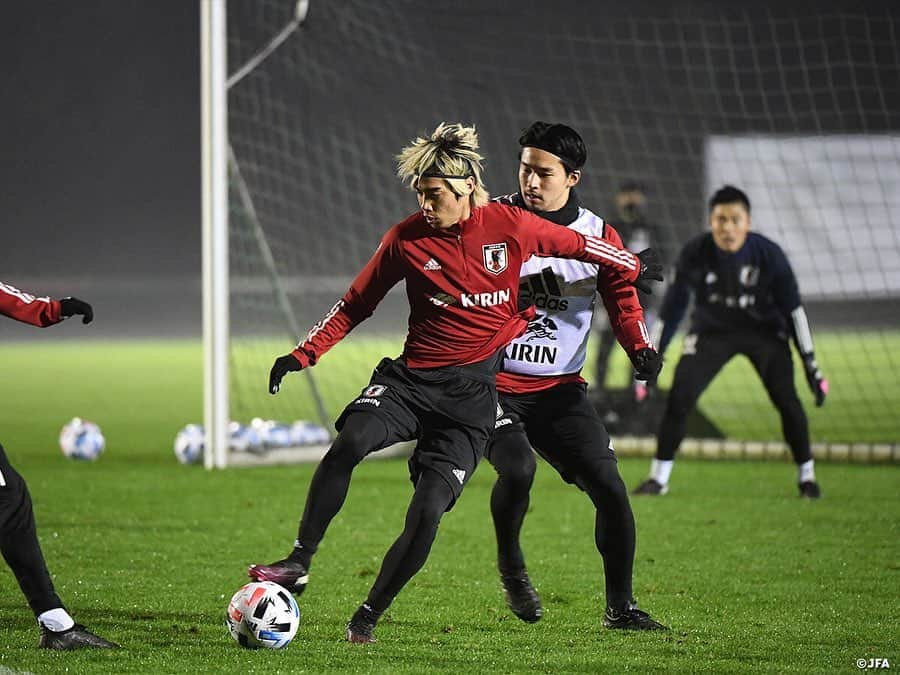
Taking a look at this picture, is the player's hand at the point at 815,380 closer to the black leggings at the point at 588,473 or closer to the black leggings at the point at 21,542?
the black leggings at the point at 588,473

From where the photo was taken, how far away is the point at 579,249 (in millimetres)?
4738

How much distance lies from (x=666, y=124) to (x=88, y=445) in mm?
18441

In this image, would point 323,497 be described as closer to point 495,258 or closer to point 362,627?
point 362,627

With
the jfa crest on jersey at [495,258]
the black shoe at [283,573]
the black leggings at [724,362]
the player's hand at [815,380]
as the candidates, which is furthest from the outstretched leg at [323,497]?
the player's hand at [815,380]

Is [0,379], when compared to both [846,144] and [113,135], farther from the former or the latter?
[113,135]

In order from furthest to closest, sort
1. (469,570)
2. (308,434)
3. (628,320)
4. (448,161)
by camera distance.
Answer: (308,434), (469,570), (628,320), (448,161)

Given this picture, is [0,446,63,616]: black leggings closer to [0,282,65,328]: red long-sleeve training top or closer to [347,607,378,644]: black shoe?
[0,282,65,328]: red long-sleeve training top

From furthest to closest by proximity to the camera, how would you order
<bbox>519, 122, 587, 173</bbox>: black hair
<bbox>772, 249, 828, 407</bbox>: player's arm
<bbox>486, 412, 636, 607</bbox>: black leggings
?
<bbox>772, 249, 828, 407</bbox>: player's arm < <bbox>519, 122, 587, 173</bbox>: black hair < <bbox>486, 412, 636, 607</bbox>: black leggings

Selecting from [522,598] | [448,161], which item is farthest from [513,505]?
[448,161]

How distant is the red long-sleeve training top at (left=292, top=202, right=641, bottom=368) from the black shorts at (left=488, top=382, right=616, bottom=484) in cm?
35

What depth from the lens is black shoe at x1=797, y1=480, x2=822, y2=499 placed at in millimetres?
8594

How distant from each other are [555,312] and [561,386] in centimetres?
28

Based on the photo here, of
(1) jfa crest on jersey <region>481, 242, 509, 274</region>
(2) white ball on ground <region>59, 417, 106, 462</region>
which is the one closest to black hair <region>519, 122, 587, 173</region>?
(1) jfa crest on jersey <region>481, 242, 509, 274</region>

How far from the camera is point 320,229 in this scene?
91.1ft
